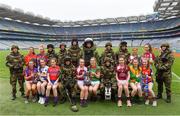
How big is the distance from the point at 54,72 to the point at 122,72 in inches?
83.1

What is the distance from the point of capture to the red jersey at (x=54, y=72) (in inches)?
321

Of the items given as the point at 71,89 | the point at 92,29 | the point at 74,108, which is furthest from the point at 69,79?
the point at 92,29

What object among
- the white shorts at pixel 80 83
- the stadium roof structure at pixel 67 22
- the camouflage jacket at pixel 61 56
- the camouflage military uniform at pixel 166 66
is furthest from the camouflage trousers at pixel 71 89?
the stadium roof structure at pixel 67 22

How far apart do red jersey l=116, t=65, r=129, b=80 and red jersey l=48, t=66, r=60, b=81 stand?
187 cm

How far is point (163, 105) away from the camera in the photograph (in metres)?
7.94

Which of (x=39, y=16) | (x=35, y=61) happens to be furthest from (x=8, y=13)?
(x=35, y=61)

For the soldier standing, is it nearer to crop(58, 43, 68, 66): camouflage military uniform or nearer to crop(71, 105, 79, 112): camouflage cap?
crop(58, 43, 68, 66): camouflage military uniform

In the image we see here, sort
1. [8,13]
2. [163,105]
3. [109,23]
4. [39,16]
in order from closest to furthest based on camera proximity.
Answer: [163,105]
[8,13]
[39,16]
[109,23]

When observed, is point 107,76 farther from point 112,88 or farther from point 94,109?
point 94,109

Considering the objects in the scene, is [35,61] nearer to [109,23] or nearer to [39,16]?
[39,16]

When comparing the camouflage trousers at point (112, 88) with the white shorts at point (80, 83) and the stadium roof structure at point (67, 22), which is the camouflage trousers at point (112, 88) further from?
the stadium roof structure at point (67, 22)

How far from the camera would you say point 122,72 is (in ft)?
26.5

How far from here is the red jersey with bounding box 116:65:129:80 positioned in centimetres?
805

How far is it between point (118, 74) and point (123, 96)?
1048mm
